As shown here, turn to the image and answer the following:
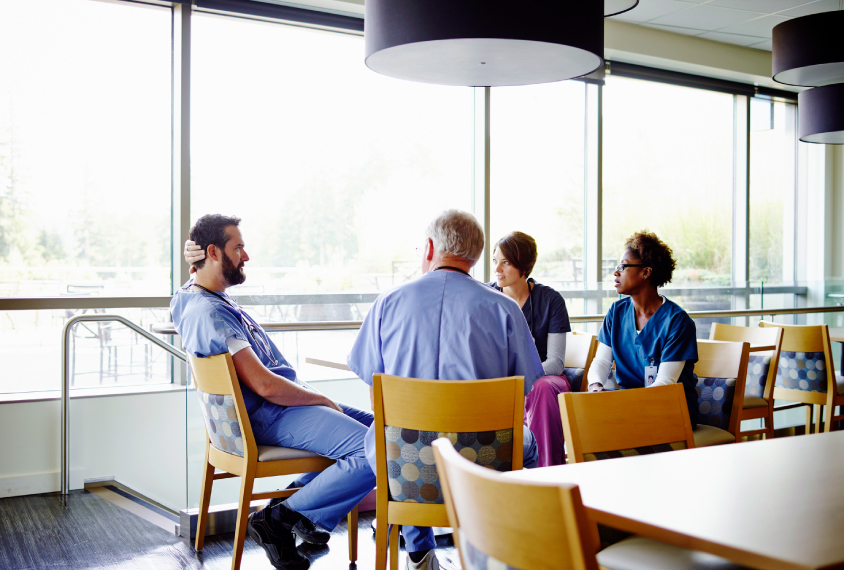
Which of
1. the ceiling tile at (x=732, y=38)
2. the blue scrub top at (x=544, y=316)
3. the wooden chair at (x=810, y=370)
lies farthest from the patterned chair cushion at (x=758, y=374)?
the ceiling tile at (x=732, y=38)

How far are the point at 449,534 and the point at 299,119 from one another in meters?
3.23

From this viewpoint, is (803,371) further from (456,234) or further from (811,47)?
(456,234)

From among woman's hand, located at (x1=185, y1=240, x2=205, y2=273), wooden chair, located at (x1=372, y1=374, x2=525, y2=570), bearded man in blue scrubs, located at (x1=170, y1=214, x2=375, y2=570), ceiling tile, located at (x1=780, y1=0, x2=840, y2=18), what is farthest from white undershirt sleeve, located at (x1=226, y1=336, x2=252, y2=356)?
ceiling tile, located at (x1=780, y1=0, x2=840, y2=18)

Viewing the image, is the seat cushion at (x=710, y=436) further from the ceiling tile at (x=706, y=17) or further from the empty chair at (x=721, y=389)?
the ceiling tile at (x=706, y=17)

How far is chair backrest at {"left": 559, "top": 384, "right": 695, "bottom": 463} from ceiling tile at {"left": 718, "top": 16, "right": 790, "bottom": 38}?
5.15 meters

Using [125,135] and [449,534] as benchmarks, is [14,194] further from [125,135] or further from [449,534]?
[449,534]

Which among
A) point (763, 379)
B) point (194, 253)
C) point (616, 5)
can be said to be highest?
point (616, 5)

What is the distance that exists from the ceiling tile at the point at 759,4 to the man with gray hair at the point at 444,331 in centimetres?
440

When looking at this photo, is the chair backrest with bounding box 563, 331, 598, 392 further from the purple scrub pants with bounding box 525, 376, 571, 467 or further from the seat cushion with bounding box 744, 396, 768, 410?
the seat cushion with bounding box 744, 396, 768, 410

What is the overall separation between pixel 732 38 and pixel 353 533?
577cm

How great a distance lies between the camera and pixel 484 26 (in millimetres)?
1916

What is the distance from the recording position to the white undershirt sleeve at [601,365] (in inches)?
123

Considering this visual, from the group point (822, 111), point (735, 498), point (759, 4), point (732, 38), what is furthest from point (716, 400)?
point (732, 38)

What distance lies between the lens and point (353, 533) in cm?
292
